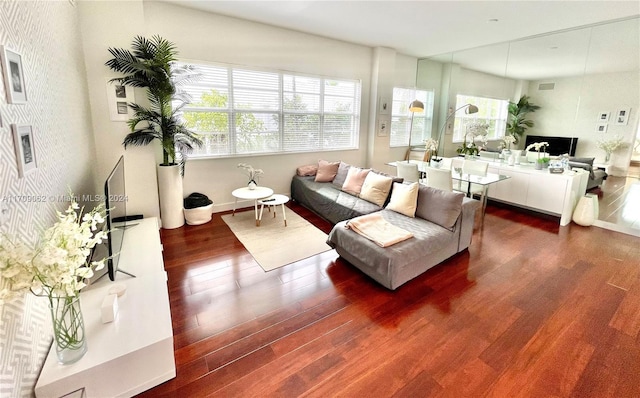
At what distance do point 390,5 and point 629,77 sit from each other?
3.22m

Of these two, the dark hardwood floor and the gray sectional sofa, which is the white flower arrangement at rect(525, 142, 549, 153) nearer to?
the dark hardwood floor

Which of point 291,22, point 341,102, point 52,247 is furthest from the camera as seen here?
point 341,102

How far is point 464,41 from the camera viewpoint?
5180mm

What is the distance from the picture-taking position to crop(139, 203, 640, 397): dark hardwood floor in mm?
1696

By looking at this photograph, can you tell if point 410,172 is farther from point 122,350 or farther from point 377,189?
point 122,350

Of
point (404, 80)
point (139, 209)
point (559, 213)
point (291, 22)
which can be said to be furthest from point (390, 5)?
point (139, 209)

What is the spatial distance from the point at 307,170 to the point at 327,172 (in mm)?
454

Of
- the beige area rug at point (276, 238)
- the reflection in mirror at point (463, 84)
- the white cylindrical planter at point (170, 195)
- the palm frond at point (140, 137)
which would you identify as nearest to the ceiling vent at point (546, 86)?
the reflection in mirror at point (463, 84)

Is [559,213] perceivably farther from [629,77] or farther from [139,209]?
[139,209]

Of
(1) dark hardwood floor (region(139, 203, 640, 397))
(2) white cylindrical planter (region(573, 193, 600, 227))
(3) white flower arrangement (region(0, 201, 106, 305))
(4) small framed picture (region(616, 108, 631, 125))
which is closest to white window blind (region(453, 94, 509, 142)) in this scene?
(4) small framed picture (region(616, 108, 631, 125))

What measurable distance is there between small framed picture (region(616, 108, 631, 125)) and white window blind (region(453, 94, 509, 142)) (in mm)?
1420

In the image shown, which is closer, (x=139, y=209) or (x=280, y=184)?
(x=139, y=209)

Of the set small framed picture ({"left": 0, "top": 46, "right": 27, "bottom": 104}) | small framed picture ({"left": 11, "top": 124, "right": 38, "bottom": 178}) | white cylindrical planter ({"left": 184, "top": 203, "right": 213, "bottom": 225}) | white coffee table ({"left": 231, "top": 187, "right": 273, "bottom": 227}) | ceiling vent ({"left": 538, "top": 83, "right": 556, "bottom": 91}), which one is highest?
ceiling vent ({"left": 538, "top": 83, "right": 556, "bottom": 91})

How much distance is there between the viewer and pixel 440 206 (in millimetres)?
3113
